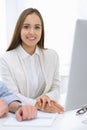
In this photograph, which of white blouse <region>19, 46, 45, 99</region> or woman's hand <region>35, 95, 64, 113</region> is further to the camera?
white blouse <region>19, 46, 45, 99</region>

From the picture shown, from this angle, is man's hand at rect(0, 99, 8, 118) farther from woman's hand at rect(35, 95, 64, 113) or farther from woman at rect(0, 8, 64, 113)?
woman at rect(0, 8, 64, 113)

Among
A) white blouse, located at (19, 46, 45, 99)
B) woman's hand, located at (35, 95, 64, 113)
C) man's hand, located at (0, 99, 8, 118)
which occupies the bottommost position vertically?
white blouse, located at (19, 46, 45, 99)

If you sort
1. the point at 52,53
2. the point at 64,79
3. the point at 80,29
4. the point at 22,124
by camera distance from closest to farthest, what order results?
the point at 80,29 → the point at 22,124 → the point at 52,53 → the point at 64,79

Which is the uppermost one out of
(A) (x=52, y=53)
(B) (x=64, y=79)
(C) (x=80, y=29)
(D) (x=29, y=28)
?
(C) (x=80, y=29)

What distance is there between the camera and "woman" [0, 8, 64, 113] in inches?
81.5

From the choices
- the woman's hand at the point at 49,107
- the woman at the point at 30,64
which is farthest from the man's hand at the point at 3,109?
the woman at the point at 30,64

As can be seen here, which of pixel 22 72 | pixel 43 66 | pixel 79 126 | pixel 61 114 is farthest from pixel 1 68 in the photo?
pixel 79 126

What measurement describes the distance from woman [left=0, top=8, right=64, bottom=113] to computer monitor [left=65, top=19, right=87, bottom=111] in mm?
930

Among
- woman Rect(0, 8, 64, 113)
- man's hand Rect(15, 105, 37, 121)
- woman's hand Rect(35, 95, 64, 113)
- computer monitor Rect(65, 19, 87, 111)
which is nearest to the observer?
computer monitor Rect(65, 19, 87, 111)

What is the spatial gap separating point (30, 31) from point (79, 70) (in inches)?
46.0

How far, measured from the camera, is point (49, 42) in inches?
123

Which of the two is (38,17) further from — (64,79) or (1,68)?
(64,79)

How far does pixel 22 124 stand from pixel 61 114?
0.70ft

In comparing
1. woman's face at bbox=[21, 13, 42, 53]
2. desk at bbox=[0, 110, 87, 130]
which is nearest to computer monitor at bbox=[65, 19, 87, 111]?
desk at bbox=[0, 110, 87, 130]
